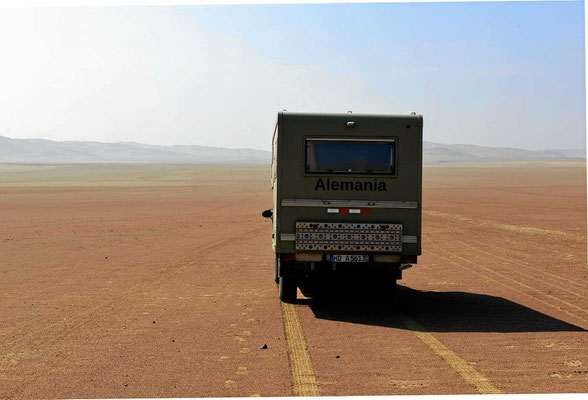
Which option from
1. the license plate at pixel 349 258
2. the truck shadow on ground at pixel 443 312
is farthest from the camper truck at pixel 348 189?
the truck shadow on ground at pixel 443 312

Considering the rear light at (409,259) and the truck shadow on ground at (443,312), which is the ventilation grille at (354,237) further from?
the truck shadow on ground at (443,312)

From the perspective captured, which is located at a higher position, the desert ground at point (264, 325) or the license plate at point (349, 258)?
the license plate at point (349, 258)

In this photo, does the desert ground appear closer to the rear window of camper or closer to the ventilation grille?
the ventilation grille

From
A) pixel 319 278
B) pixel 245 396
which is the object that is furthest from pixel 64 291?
pixel 245 396

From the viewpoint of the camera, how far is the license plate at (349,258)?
41.3 feet

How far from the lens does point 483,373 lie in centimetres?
848

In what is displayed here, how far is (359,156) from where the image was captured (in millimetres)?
12719

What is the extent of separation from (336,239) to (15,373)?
5.57 meters

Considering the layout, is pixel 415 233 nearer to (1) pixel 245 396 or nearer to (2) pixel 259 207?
(1) pixel 245 396

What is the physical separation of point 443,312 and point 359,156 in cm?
287

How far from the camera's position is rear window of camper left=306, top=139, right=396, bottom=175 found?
501 inches

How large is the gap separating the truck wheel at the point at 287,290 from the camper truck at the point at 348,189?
71cm

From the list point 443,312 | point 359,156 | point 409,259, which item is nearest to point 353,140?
point 359,156

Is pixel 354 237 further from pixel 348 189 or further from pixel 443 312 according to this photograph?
pixel 443 312
